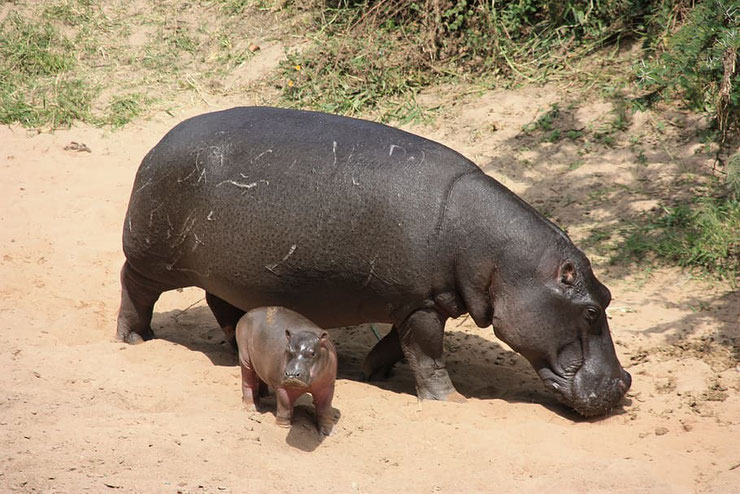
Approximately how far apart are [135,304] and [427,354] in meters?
2.20

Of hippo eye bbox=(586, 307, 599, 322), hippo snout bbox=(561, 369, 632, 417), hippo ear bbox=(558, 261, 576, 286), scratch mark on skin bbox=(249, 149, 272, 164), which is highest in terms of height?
scratch mark on skin bbox=(249, 149, 272, 164)

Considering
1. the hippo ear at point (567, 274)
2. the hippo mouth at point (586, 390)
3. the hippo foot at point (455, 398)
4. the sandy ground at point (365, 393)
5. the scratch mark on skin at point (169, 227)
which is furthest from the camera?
the scratch mark on skin at point (169, 227)

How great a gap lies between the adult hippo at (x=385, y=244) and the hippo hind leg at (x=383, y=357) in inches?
19.2

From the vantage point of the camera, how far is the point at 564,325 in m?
5.54

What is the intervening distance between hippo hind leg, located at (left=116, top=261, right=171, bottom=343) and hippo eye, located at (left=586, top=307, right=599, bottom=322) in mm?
2853

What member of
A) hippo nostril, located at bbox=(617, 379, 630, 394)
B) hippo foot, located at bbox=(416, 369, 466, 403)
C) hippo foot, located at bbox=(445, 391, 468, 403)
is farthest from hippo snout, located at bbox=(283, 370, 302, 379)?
hippo nostril, located at bbox=(617, 379, 630, 394)

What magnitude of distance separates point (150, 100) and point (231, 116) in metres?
4.84

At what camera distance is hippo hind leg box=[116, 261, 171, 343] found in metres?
6.54

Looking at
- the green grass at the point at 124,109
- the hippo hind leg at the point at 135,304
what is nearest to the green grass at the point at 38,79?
the green grass at the point at 124,109

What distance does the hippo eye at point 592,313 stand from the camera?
218 inches

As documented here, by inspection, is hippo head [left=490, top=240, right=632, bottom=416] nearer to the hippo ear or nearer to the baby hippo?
the hippo ear

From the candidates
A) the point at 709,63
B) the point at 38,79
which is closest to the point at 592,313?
the point at 709,63

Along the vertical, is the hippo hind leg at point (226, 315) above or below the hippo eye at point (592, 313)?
below

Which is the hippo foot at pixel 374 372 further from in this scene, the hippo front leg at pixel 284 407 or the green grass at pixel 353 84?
the green grass at pixel 353 84
